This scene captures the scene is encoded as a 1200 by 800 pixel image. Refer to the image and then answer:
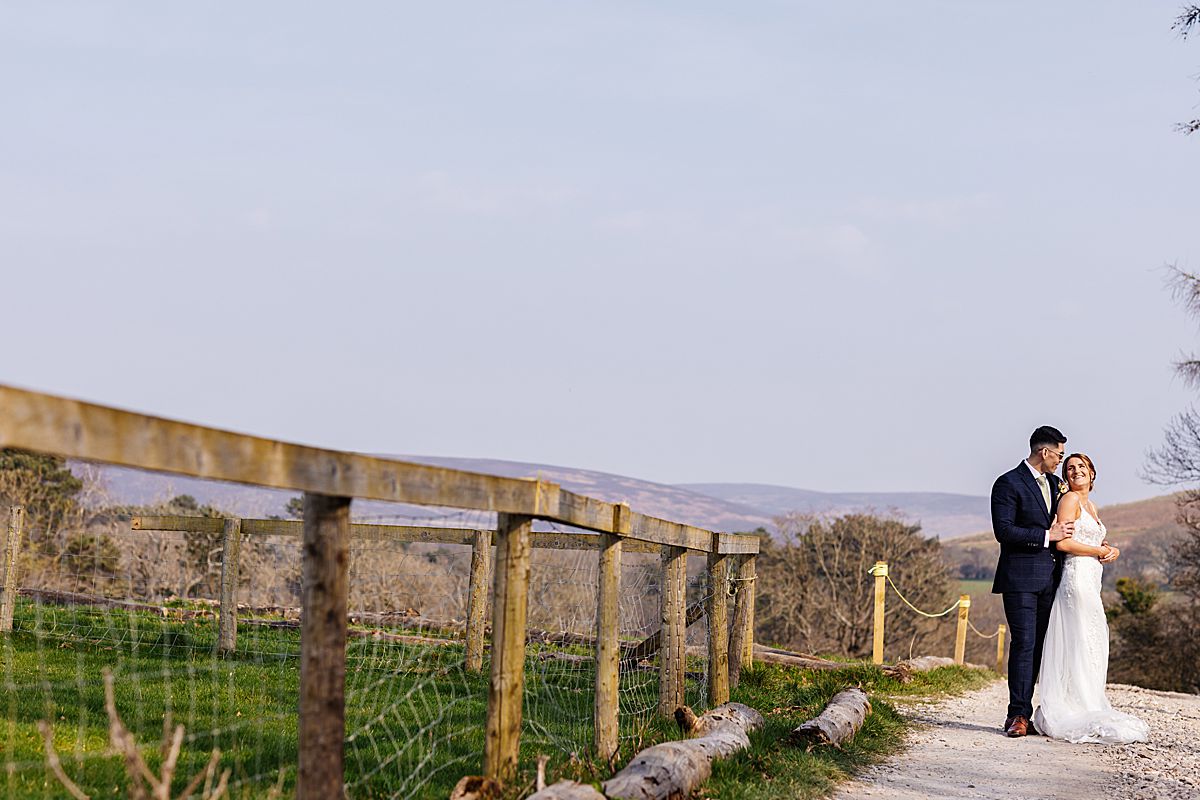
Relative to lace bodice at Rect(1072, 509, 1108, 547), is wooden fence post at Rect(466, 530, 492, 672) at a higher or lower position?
lower

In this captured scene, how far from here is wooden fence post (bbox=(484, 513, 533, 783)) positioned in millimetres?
5281

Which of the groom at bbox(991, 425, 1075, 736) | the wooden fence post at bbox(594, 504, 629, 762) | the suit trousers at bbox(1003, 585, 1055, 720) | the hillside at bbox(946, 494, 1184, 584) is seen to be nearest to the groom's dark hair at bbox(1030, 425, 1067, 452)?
A: the groom at bbox(991, 425, 1075, 736)

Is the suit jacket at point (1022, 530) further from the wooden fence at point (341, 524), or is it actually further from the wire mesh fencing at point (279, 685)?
the wooden fence at point (341, 524)

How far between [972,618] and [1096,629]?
41.7m

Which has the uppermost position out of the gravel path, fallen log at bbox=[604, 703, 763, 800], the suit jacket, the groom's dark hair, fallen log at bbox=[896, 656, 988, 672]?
the groom's dark hair

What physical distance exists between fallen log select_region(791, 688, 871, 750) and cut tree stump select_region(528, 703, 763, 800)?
86 cm

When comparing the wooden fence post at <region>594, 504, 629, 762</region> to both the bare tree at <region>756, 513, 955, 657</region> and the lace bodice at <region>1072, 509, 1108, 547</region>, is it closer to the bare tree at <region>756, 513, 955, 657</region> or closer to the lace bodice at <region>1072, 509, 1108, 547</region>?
the lace bodice at <region>1072, 509, 1108, 547</region>

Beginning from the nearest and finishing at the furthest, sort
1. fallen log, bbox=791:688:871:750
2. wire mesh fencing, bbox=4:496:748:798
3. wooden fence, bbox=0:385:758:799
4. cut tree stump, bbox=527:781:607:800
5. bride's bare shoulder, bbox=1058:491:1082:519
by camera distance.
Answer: wooden fence, bbox=0:385:758:799, cut tree stump, bbox=527:781:607:800, wire mesh fencing, bbox=4:496:748:798, fallen log, bbox=791:688:871:750, bride's bare shoulder, bbox=1058:491:1082:519

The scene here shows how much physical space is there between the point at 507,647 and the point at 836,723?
12.1ft

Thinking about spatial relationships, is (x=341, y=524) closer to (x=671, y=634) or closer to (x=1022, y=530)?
(x=671, y=634)

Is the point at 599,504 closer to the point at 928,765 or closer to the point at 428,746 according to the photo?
the point at 428,746

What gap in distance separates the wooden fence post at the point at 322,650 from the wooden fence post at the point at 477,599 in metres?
6.77

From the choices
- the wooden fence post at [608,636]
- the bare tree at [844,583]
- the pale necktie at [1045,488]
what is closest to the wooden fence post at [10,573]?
the wooden fence post at [608,636]

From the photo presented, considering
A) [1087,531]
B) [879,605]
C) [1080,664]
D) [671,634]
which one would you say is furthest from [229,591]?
[879,605]
